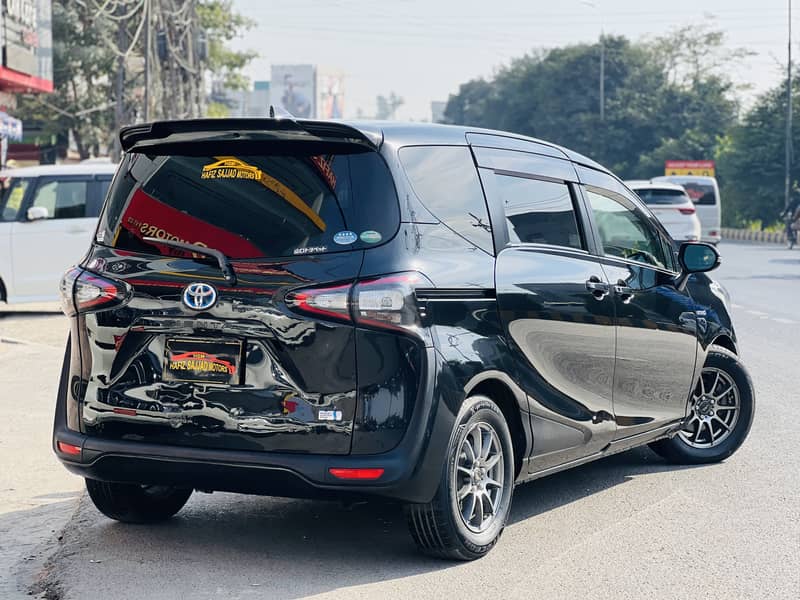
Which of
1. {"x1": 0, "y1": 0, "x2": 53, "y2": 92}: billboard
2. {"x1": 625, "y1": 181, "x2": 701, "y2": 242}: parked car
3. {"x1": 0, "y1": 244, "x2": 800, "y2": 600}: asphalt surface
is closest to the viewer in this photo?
{"x1": 0, "y1": 244, "x2": 800, "y2": 600}: asphalt surface

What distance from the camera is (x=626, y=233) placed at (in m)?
7.42

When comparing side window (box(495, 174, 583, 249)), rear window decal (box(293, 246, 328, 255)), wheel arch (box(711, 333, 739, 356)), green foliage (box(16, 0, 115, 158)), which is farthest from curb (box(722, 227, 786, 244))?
rear window decal (box(293, 246, 328, 255))

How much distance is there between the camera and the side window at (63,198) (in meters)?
17.8

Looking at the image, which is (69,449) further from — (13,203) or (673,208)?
(673,208)

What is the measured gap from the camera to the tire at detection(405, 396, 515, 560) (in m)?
5.45

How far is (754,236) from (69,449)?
50.7 m

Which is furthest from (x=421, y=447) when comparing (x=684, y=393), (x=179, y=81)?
(x=179, y=81)

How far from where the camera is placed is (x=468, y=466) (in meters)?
5.66

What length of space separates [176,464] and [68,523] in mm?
1321

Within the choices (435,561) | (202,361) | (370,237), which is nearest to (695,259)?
(435,561)

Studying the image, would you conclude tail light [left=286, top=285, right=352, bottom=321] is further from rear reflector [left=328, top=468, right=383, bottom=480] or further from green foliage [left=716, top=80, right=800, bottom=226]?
green foliage [left=716, top=80, right=800, bottom=226]

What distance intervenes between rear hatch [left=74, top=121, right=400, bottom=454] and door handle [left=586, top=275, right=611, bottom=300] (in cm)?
160

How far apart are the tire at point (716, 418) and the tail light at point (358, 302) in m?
3.24

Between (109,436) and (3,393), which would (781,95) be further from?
(109,436)
